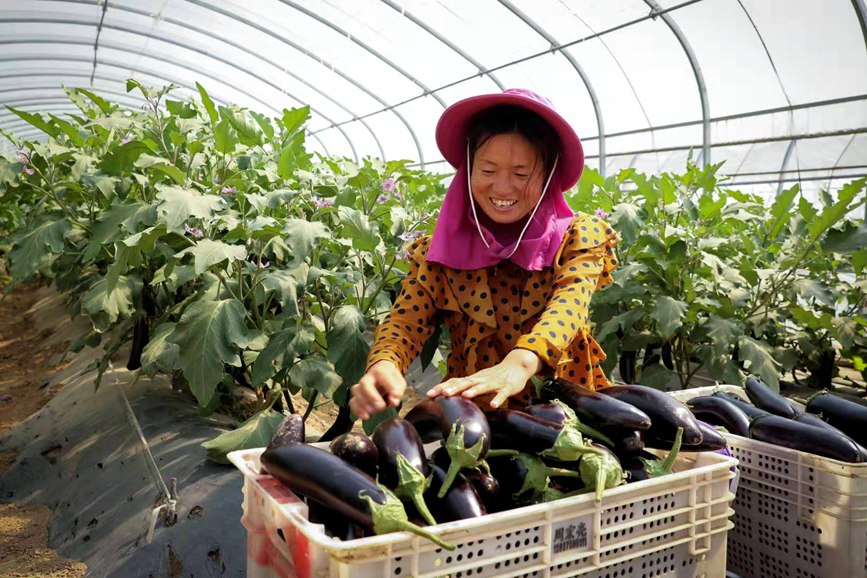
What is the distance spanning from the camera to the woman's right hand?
4.97ft

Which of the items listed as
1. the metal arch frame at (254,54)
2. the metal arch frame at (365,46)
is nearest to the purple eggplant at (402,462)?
the metal arch frame at (365,46)

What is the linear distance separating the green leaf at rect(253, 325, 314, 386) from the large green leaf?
1.12m

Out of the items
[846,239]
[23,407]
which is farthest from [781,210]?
[23,407]

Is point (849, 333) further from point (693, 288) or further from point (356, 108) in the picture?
point (356, 108)

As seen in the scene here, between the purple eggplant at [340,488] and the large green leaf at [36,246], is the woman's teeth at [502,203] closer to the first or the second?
the purple eggplant at [340,488]

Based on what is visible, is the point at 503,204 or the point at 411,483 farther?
the point at 503,204

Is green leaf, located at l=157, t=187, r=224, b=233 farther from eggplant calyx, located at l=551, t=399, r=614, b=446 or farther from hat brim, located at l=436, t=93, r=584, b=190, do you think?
eggplant calyx, located at l=551, t=399, r=614, b=446

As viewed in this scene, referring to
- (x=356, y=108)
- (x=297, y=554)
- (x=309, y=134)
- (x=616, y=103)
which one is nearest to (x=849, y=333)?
(x=297, y=554)

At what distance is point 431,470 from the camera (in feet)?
4.06

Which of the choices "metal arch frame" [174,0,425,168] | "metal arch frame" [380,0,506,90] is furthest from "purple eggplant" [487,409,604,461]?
"metal arch frame" [174,0,425,168]

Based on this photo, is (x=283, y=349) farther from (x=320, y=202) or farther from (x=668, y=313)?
(x=668, y=313)

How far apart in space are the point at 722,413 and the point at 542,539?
0.98 m

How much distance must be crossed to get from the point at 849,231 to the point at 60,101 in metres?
21.8

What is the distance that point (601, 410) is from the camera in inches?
56.1
